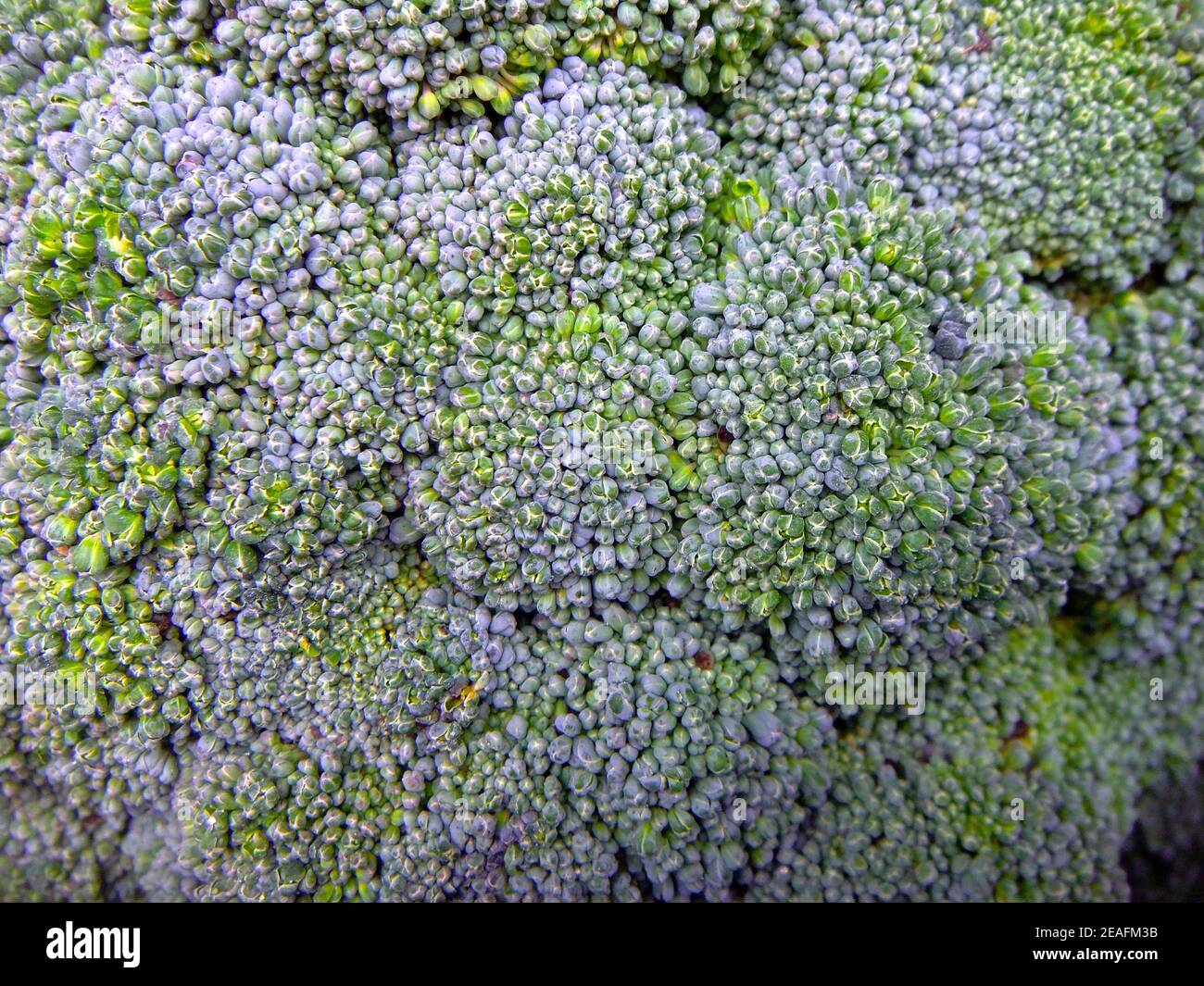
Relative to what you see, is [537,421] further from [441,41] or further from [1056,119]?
[1056,119]

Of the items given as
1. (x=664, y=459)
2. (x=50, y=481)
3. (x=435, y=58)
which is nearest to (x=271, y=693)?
(x=50, y=481)

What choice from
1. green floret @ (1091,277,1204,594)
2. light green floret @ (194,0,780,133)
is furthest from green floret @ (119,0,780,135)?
green floret @ (1091,277,1204,594)

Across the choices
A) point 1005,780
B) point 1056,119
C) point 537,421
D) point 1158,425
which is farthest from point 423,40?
point 1005,780

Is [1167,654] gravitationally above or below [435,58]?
below

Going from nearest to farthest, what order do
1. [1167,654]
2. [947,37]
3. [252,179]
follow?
[252,179] < [947,37] < [1167,654]

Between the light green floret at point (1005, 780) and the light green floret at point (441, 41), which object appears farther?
the light green floret at point (1005, 780)

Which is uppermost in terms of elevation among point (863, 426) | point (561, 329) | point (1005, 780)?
point (561, 329)

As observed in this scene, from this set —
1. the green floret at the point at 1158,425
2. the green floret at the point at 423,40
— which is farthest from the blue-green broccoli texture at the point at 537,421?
the green floret at the point at 1158,425

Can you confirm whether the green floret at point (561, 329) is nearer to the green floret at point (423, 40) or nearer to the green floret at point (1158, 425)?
the green floret at point (423, 40)

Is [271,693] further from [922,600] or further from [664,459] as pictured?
[922,600]
